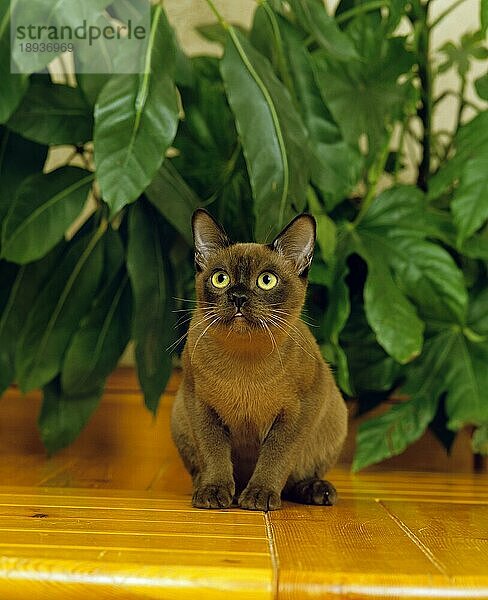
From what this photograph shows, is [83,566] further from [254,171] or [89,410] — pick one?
[89,410]

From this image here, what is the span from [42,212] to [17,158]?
18cm

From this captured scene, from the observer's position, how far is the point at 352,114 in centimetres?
148


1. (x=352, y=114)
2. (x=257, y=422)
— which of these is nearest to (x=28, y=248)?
(x=257, y=422)

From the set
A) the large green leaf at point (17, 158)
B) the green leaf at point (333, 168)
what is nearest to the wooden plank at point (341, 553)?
the green leaf at point (333, 168)

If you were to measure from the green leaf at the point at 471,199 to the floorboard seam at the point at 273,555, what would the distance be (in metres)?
0.60

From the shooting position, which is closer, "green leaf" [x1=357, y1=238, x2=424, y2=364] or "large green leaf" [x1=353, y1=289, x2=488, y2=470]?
"green leaf" [x1=357, y1=238, x2=424, y2=364]

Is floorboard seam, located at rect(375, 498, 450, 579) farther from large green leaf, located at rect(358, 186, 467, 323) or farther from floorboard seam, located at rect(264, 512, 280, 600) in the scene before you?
large green leaf, located at rect(358, 186, 467, 323)

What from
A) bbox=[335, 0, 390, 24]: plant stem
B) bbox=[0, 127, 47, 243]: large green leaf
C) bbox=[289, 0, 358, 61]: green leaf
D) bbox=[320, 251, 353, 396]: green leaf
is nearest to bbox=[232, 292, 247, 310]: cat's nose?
bbox=[320, 251, 353, 396]: green leaf

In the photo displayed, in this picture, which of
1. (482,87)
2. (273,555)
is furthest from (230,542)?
(482,87)

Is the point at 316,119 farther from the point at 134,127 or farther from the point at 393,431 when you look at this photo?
the point at 393,431

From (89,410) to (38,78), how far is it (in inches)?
23.9

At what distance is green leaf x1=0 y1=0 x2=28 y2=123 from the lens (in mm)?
1237

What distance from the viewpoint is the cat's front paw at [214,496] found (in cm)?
103

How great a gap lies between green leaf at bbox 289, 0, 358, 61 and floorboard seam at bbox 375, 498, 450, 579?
73cm
